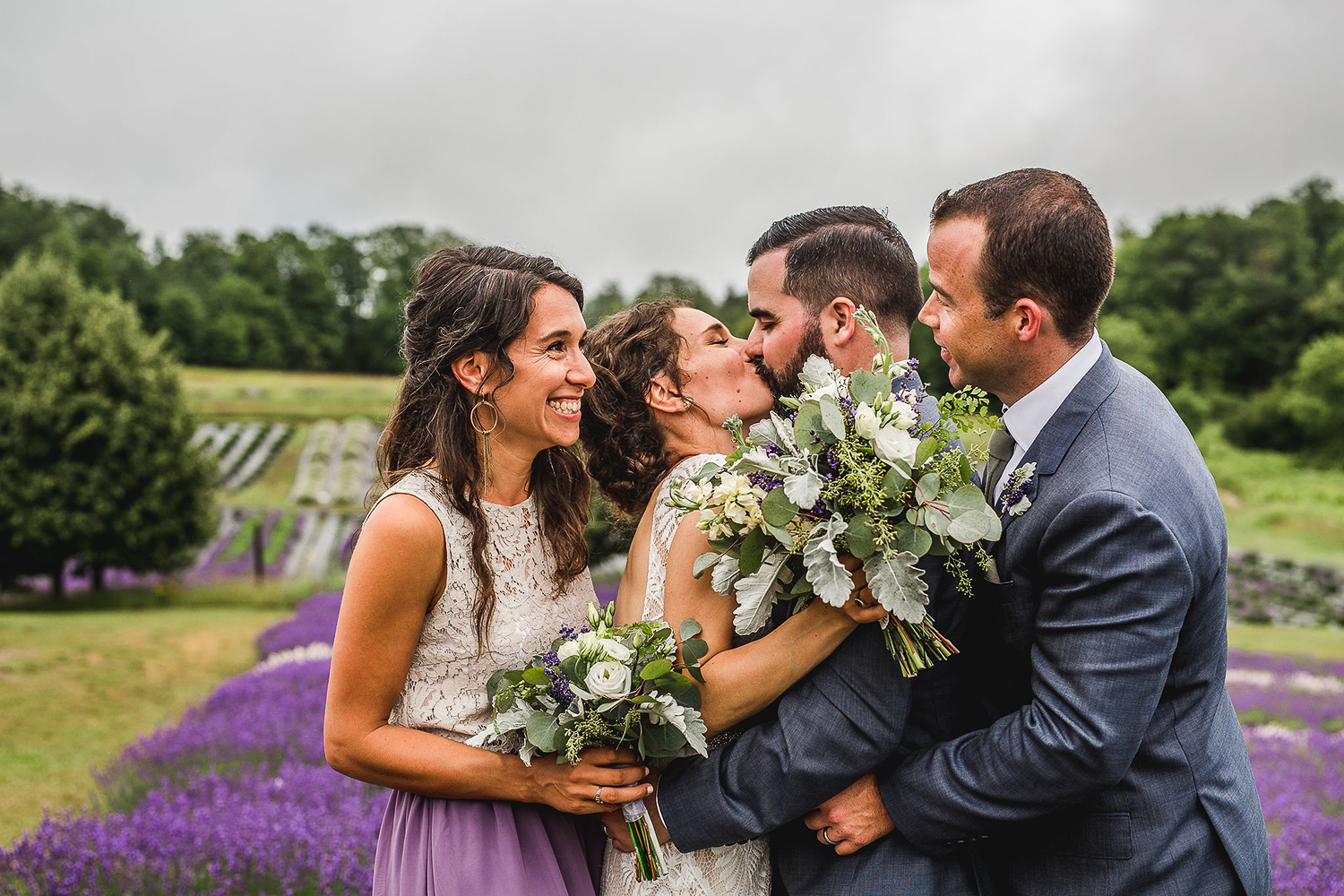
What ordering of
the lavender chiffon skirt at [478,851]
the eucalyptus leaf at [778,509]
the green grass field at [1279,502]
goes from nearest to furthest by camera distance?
the eucalyptus leaf at [778,509] < the lavender chiffon skirt at [478,851] < the green grass field at [1279,502]

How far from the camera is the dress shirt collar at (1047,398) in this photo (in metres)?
2.78

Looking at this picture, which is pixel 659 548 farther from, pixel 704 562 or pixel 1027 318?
pixel 1027 318

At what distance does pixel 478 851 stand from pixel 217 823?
414cm

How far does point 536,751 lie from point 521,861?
426 millimetres

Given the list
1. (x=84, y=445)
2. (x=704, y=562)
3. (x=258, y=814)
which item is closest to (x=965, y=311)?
(x=704, y=562)

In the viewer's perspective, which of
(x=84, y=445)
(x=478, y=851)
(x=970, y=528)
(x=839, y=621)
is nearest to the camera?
(x=970, y=528)

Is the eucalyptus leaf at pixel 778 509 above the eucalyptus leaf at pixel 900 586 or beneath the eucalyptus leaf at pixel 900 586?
above

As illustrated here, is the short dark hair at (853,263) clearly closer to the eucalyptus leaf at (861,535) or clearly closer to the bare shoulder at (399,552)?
the eucalyptus leaf at (861,535)

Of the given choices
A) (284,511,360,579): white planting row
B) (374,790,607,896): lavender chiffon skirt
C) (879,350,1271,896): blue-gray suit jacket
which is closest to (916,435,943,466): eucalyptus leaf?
(879,350,1271,896): blue-gray suit jacket

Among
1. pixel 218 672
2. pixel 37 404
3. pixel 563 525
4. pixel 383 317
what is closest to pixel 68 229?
pixel 383 317

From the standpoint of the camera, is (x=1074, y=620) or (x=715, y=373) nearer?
(x=1074, y=620)

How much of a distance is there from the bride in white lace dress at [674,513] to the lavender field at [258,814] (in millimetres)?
3240

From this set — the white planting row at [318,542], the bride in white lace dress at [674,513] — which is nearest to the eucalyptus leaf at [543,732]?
the bride in white lace dress at [674,513]

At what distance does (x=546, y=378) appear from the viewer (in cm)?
325
